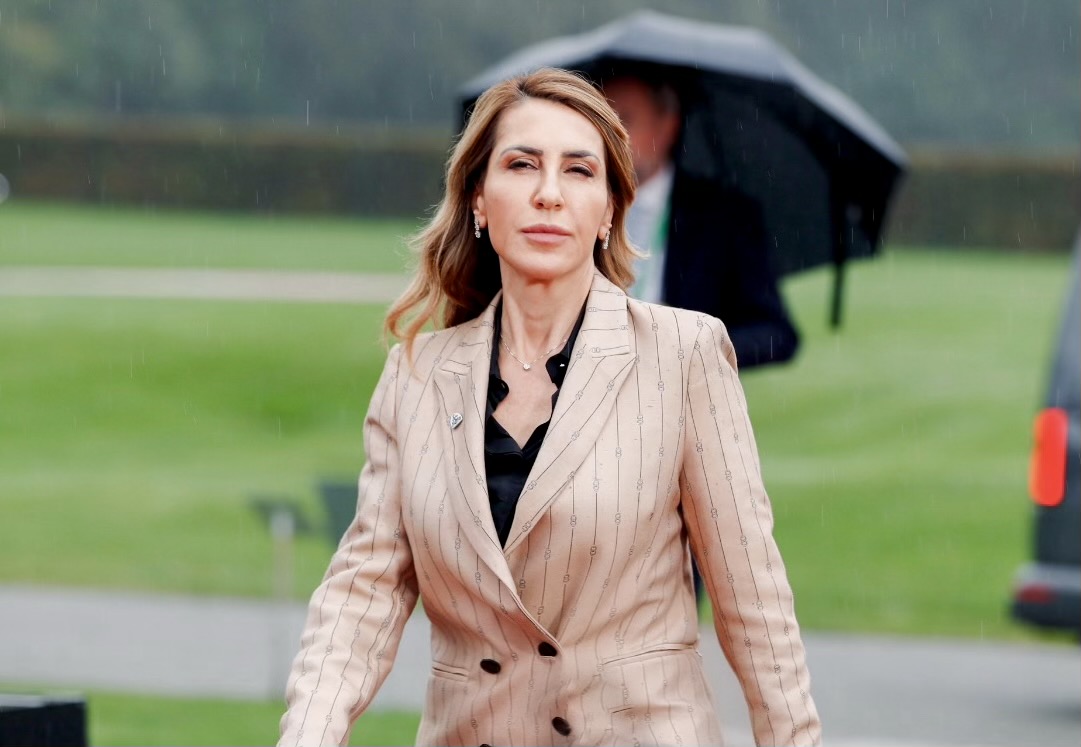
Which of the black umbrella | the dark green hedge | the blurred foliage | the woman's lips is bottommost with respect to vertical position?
the woman's lips

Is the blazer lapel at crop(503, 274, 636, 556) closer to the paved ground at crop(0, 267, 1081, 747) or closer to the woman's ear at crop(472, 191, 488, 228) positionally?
the woman's ear at crop(472, 191, 488, 228)

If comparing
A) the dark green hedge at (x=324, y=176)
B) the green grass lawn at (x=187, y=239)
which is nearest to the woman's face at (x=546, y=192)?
the green grass lawn at (x=187, y=239)

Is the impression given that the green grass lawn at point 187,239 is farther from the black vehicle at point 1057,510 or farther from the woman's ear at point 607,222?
the woman's ear at point 607,222

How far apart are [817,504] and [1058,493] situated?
8030 millimetres

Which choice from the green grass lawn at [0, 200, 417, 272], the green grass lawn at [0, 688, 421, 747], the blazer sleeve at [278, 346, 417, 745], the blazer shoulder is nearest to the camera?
the blazer sleeve at [278, 346, 417, 745]

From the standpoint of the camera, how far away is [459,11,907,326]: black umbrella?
6.30m

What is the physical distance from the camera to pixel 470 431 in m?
3.06

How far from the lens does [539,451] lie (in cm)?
302

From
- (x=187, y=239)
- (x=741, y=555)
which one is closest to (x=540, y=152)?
(x=741, y=555)

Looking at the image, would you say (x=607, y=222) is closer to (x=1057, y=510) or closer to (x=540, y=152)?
(x=540, y=152)

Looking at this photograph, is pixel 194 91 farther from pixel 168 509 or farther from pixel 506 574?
pixel 506 574

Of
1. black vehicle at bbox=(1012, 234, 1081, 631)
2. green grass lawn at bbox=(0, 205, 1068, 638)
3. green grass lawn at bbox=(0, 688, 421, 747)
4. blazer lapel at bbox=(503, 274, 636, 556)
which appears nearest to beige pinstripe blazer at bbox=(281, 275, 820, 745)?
blazer lapel at bbox=(503, 274, 636, 556)

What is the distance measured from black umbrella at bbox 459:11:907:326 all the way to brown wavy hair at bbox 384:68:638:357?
9.57ft

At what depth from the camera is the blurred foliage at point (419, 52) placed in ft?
135
